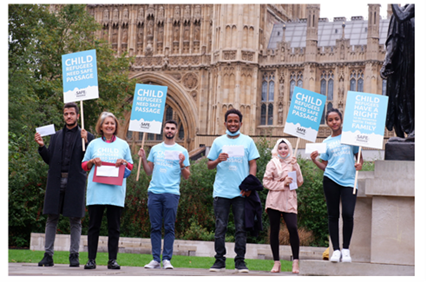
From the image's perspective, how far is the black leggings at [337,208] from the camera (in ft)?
20.2

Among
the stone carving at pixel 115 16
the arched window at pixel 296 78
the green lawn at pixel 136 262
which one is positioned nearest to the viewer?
the green lawn at pixel 136 262

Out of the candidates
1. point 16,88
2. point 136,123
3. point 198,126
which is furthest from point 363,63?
point 136,123

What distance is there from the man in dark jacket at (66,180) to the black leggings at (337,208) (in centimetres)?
265

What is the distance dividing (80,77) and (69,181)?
54.6 inches

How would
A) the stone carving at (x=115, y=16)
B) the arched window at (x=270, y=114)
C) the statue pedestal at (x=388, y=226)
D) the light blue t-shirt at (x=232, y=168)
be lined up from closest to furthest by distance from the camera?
the statue pedestal at (x=388, y=226), the light blue t-shirt at (x=232, y=168), the arched window at (x=270, y=114), the stone carving at (x=115, y=16)

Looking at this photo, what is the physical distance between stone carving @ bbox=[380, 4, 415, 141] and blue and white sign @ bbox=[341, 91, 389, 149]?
0.38m

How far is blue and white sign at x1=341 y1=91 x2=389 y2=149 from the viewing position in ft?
21.1

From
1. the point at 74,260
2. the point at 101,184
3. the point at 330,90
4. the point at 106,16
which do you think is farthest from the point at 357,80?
the point at 74,260

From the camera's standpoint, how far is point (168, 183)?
7027 millimetres

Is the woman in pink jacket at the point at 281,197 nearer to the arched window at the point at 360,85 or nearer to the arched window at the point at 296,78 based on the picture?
the arched window at the point at 360,85

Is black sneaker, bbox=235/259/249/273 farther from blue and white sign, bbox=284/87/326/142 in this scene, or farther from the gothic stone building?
the gothic stone building

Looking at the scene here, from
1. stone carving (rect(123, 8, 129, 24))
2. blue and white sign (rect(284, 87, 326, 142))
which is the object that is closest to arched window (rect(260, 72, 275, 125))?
stone carving (rect(123, 8, 129, 24))

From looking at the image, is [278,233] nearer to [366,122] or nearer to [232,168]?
[232,168]

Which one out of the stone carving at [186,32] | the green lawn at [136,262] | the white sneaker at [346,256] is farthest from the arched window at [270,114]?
the white sneaker at [346,256]
